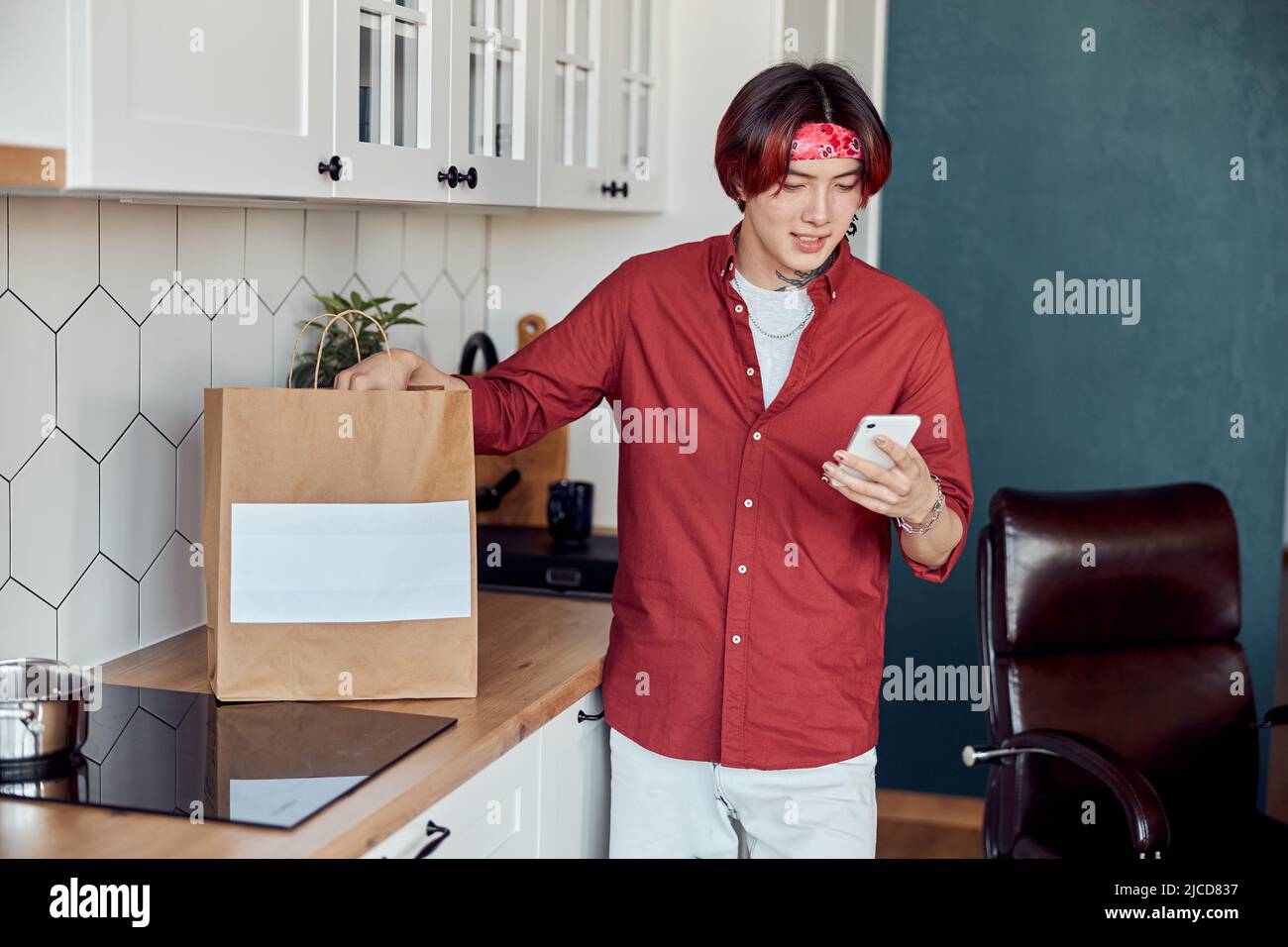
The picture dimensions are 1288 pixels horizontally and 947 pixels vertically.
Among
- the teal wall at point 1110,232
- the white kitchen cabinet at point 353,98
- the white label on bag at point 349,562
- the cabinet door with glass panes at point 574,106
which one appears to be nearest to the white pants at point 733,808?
the white label on bag at point 349,562

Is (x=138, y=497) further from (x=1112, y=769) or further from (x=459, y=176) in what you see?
(x=1112, y=769)

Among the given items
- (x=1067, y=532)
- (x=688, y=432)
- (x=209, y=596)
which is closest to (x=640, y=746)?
(x=688, y=432)

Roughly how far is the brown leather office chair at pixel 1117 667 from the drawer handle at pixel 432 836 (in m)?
1.07

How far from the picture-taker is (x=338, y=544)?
65.0 inches

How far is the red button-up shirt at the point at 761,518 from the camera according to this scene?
1.78m

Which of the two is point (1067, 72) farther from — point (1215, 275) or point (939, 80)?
point (1215, 275)

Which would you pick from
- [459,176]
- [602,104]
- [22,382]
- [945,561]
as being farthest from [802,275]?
[22,382]

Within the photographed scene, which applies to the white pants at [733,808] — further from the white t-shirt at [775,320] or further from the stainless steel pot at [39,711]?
the stainless steel pot at [39,711]

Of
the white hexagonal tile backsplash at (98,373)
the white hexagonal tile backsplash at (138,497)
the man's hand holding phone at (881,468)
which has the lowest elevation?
the white hexagonal tile backsplash at (138,497)

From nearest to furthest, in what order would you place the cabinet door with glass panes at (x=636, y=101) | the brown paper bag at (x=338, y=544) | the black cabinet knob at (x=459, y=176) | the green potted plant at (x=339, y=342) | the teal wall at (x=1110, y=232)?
the brown paper bag at (x=338, y=544) < the black cabinet knob at (x=459, y=176) < the green potted plant at (x=339, y=342) < the cabinet door with glass panes at (x=636, y=101) < the teal wall at (x=1110, y=232)

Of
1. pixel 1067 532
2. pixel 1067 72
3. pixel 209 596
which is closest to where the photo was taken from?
pixel 209 596

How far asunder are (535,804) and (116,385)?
763mm

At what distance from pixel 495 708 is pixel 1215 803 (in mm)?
1415

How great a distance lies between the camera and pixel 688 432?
1820 mm
